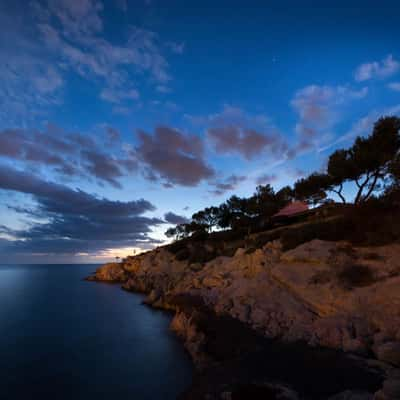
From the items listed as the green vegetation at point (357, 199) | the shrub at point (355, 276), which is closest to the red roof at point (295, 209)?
the green vegetation at point (357, 199)

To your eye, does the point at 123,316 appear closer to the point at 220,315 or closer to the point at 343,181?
the point at 220,315

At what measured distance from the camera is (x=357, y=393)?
7.27 meters

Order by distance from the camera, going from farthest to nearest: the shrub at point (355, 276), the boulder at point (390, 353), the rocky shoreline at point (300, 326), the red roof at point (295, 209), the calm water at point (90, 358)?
1. the red roof at point (295, 209)
2. the shrub at point (355, 276)
3. the calm water at point (90, 358)
4. the boulder at point (390, 353)
5. the rocky shoreline at point (300, 326)

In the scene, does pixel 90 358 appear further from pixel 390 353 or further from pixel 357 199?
pixel 357 199

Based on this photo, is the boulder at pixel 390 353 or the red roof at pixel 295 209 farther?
the red roof at pixel 295 209

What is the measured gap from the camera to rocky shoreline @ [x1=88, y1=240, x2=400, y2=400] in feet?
27.3

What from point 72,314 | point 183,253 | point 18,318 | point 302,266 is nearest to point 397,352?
point 302,266

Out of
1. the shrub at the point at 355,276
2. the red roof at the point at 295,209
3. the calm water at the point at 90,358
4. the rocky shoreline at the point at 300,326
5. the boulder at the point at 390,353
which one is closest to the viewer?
the rocky shoreline at the point at 300,326

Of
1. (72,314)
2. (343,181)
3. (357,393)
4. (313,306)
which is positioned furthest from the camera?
(343,181)

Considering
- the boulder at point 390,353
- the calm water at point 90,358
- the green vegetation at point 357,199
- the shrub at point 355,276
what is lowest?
the calm water at point 90,358

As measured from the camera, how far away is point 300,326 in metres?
13.7

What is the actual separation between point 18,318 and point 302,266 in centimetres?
3033

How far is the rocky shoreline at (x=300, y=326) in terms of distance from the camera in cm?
834

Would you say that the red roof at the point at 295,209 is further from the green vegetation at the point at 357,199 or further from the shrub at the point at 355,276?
the shrub at the point at 355,276
